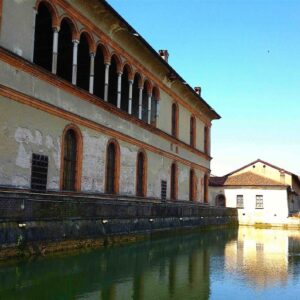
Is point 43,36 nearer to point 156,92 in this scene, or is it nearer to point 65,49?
point 65,49

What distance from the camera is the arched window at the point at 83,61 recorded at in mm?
20181

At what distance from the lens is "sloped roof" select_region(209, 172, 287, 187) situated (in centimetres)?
4600

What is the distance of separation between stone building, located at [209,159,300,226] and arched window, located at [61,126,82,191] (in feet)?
87.4

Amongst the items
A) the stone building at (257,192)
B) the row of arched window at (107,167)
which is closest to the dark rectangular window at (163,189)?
the row of arched window at (107,167)

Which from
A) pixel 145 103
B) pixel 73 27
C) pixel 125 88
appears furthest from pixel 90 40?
pixel 145 103

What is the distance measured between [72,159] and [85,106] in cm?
228

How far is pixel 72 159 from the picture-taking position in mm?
18547

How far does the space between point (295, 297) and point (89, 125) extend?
12.4 meters

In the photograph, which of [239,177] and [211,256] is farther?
[239,177]

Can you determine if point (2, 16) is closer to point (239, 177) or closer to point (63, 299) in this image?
point (63, 299)

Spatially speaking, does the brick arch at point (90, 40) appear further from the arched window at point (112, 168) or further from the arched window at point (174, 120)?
the arched window at point (174, 120)

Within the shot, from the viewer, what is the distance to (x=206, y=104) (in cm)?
3666

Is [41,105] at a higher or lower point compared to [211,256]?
higher

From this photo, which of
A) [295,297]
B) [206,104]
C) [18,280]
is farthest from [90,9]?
[206,104]
